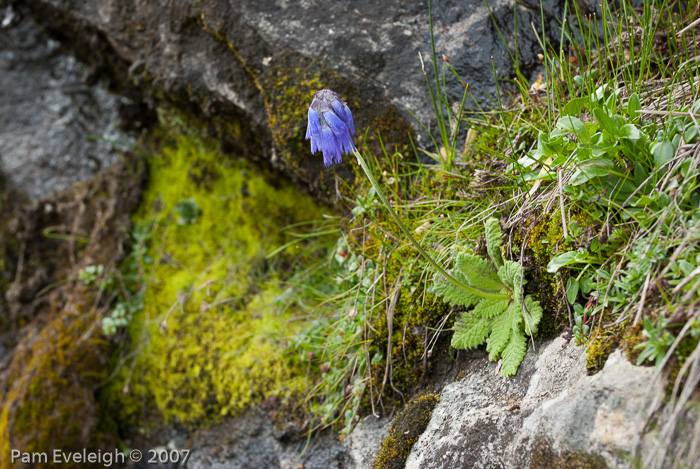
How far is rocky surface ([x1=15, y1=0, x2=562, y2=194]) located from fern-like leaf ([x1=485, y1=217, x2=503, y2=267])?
83 cm

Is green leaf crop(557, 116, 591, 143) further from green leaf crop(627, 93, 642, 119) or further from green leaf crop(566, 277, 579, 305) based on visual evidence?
green leaf crop(566, 277, 579, 305)

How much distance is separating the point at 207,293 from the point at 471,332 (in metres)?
1.87

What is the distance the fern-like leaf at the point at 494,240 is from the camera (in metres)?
1.94

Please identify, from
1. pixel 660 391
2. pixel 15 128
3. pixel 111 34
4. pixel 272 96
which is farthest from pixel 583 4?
pixel 15 128

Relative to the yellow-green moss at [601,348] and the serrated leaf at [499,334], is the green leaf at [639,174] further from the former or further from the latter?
the serrated leaf at [499,334]

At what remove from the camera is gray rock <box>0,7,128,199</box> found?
449 centimetres

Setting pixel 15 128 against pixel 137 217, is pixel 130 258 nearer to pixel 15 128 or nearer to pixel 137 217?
pixel 137 217

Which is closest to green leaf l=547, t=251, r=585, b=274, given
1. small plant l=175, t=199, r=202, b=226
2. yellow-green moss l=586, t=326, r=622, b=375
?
yellow-green moss l=586, t=326, r=622, b=375

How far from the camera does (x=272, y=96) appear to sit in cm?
287

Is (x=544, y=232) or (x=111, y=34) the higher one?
(x=111, y=34)

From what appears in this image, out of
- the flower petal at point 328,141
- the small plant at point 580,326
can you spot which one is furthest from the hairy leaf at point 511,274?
the flower petal at point 328,141

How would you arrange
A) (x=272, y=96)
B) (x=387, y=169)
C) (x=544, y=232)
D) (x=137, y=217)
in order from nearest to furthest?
(x=544, y=232) < (x=387, y=169) < (x=272, y=96) < (x=137, y=217)

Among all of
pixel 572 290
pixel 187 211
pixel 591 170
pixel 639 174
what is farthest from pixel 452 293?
pixel 187 211

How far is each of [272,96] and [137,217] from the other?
173 cm
